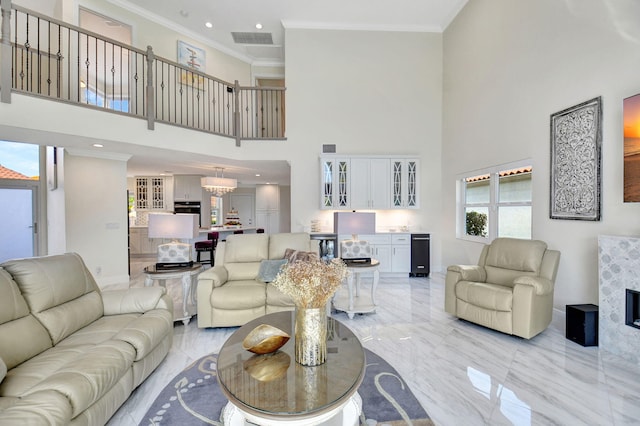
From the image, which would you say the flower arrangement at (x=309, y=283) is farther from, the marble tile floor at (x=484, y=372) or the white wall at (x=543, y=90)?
the white wall at (x=543, y=90)

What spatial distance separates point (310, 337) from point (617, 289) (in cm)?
301

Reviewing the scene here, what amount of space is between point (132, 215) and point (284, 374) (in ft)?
30.0

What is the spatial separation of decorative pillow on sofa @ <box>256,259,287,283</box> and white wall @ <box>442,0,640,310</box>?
342cm

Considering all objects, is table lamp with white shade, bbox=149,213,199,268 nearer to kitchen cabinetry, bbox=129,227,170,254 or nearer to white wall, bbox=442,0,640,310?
white wall, bbox=442,0,640,310

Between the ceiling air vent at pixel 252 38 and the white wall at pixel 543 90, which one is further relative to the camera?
the ceiling air vent at pixel 252 38

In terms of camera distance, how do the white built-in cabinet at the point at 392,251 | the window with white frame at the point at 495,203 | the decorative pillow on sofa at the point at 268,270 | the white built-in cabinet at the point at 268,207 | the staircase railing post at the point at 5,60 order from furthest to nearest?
the white built-in cabinet at the point at 268,207, the white built-in cabinet at the point at 392,251, the window with white frame at the point at 495,203, the decorative pillow on sofa at the point at 268,270, the staircase railing post at the point at 5,60

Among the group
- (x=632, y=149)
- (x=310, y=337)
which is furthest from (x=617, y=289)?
(x=310, y=337)

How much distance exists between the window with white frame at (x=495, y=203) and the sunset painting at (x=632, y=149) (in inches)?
47.2

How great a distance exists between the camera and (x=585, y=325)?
109 inches

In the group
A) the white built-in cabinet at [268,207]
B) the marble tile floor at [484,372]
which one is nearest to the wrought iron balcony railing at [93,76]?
the white built-in cabinet at [268,207]

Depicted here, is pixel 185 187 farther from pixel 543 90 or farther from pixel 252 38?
pixel 543 90

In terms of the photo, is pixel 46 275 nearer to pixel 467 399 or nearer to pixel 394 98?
pixel 467 399

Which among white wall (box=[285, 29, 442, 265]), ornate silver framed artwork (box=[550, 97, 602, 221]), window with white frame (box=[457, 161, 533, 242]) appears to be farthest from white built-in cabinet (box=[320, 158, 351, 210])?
ornate silver framed artwork (box=[550, 97, 602, 221])

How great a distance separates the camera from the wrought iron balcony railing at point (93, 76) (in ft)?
A: 12.4
